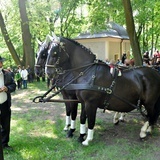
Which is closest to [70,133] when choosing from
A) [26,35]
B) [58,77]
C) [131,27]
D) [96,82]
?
[58,77]

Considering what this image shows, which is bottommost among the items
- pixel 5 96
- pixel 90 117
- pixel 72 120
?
pixel 72 120

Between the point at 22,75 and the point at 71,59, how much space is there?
1273 centimetres

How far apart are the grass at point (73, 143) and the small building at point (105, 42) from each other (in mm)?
17934

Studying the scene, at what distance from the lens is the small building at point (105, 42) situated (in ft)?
83.0

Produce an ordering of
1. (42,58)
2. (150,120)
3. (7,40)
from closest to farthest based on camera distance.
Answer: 1. (150,120)
2. (42,58)
3. (7,40)

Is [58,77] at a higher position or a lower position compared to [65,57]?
lower

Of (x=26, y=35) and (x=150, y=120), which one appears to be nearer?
(x=150, y=120)

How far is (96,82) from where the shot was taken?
5.45 m

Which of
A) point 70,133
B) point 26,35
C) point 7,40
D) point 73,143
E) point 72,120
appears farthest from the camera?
point 7,40

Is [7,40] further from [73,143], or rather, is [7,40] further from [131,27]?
[73,143]

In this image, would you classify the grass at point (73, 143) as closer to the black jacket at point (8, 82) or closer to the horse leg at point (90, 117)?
the horse leg at point (90, 117)

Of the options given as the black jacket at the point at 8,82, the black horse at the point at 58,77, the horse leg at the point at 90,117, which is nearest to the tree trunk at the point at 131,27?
the black horse at the point at 58,77

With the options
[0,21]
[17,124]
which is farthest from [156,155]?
[0,21]

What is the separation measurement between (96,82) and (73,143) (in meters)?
1.55
